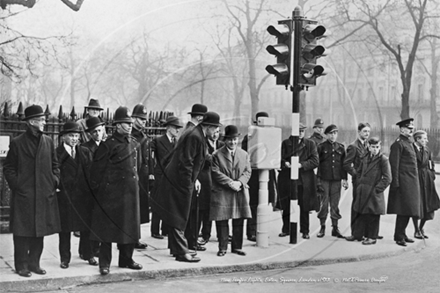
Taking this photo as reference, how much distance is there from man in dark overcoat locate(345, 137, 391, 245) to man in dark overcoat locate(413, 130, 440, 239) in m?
0.82

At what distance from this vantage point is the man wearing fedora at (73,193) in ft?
22.3

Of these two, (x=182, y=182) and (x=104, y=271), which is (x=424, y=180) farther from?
(x=104, y=271)

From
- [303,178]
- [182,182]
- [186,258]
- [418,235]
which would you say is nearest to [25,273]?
[186,258]

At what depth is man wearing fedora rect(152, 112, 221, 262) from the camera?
7223mm

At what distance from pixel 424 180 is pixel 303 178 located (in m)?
2.00

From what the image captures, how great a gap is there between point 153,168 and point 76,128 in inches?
73.4

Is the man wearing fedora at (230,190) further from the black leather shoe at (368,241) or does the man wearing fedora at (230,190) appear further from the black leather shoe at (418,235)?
the black leather shoe at (418,235)

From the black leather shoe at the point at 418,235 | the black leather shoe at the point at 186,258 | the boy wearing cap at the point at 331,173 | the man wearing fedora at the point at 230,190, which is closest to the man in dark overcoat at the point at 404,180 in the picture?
the black leather shoe at the point at 418,235

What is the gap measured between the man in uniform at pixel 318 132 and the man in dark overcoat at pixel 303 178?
0.30 metres

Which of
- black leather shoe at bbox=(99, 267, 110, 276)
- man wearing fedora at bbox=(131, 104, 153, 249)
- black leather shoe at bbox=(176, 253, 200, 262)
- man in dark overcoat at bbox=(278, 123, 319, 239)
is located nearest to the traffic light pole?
man in dark overcoat at bbox=(278, 123, 319, 239)

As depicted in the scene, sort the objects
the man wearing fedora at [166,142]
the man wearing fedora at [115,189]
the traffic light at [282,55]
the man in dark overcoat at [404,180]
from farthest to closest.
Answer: the man in dark overcoat at [404,180], the man wearing fedora at [166,142], the traffic light at [282,55], the man wearing fedora at [115,189]

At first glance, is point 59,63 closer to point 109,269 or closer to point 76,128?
point 76,128

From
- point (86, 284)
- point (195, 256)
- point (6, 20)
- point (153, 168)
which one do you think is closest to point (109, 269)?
point (86, 284)

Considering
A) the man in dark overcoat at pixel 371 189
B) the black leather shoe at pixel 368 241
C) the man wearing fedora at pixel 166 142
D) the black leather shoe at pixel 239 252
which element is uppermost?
the man wearing fedora at pixel 166 142
